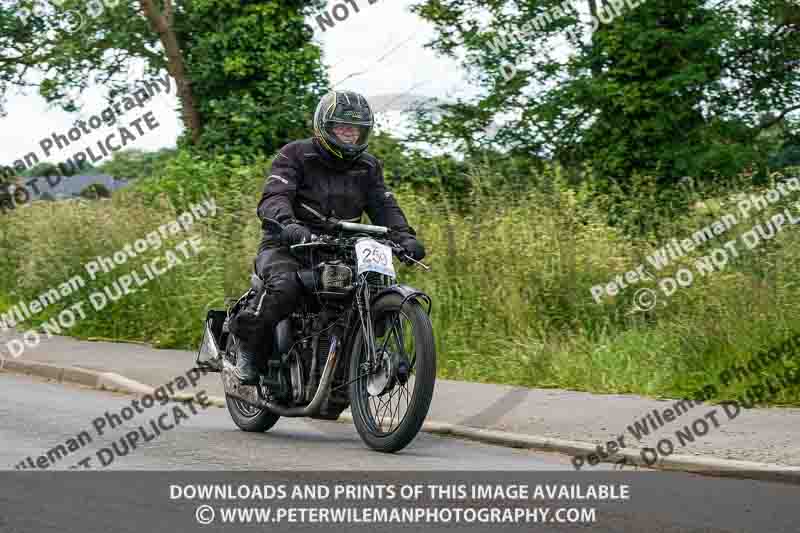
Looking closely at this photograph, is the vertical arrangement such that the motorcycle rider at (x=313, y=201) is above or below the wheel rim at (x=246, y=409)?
above

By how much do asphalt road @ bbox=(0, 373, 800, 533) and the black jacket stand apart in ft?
4.99

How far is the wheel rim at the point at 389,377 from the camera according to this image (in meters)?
8.12

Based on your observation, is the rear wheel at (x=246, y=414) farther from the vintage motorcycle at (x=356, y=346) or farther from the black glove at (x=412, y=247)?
the black glove at (x=412, y=247)

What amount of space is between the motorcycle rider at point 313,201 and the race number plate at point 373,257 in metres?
0.41

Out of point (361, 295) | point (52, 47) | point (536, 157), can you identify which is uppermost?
point (52, 47)

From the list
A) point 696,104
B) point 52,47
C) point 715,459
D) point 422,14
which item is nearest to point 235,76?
point 422,14

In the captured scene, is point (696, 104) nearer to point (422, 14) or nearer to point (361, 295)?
point (422, 14)

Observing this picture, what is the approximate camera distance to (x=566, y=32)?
26.2m

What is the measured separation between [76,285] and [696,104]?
12.1 metres

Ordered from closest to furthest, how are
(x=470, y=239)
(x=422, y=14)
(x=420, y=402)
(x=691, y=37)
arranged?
(x=420, y=402) → (x=470, y=239) → (x=691, y=37) → (x=422, y=14)

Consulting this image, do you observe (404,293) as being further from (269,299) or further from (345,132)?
(345,132)

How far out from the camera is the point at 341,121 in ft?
28.8

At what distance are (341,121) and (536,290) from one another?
5362mm

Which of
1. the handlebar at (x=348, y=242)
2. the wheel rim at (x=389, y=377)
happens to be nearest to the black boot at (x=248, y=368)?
the handlebar at (x=348, y=242)
